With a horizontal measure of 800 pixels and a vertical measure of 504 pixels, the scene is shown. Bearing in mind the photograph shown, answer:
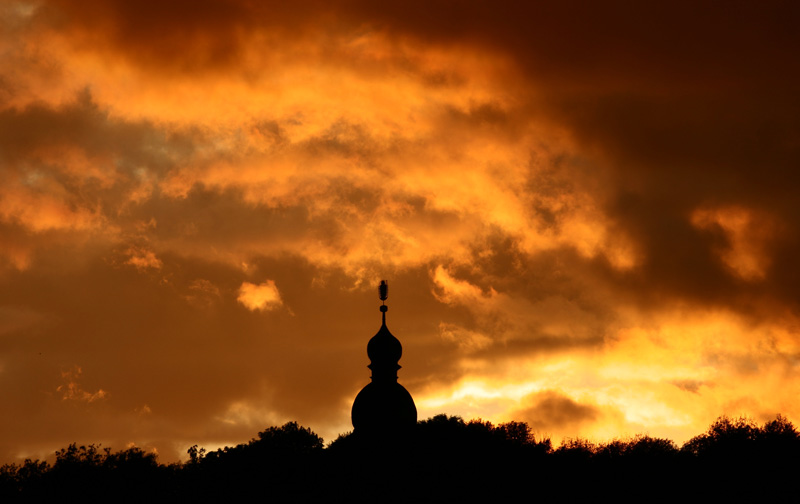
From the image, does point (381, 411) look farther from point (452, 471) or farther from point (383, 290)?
point (452, 471)

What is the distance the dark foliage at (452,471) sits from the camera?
2429 inches

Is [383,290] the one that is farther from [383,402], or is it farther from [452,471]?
[452,471]

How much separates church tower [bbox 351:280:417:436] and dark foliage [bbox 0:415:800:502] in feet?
6.64

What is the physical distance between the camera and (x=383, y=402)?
4059 centimetres

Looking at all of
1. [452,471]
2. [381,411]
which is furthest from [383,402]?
[452,471]

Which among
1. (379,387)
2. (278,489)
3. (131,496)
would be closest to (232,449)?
(131,496)

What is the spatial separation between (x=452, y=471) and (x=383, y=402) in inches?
1226

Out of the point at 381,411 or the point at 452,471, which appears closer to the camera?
the point at 381,411

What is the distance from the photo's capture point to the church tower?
40438 millimetres

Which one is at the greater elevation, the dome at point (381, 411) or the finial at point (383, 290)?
the finial at point (383, 290)

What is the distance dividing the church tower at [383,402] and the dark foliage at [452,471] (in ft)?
6.64

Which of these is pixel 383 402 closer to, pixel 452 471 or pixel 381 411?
pixel 381 411

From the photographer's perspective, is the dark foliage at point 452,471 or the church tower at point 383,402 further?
the dark foliage at point 452,471

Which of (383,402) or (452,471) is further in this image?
(452,471)
